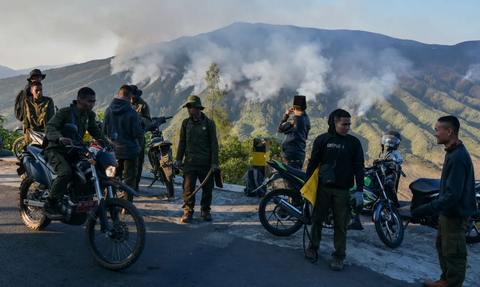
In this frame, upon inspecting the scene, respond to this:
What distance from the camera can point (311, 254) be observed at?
161 inches

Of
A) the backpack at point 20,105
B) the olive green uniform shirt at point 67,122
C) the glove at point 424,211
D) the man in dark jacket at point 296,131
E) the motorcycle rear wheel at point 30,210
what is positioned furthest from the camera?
the backpack at point 20,105

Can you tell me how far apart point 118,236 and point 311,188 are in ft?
6.55

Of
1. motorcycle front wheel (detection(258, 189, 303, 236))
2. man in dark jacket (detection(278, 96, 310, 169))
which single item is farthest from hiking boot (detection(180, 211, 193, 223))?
man in dark jacket (detection(278, 96, 310, 169))

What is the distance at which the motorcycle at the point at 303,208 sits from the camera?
4629 millimetres

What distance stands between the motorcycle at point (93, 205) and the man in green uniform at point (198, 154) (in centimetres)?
114

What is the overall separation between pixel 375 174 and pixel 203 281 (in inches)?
109

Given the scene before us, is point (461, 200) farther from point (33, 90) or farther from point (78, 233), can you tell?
point (33, 90)

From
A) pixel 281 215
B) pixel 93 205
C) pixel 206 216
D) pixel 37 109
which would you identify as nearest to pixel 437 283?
pixel 281 215

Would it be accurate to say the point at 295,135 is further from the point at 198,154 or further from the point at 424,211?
the point at 424,211

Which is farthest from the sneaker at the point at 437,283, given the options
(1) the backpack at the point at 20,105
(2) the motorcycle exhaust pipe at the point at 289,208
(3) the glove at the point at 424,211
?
(1) the backpack at the point at 20,105

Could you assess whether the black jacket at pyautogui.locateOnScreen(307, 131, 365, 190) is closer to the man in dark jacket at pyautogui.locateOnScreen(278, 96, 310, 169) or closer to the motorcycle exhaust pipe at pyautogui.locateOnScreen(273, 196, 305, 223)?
the motorcycle exhaust pipe at pyautogui.locateOnScreen(273, 196, 305, 223)

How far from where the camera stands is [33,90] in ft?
19.8

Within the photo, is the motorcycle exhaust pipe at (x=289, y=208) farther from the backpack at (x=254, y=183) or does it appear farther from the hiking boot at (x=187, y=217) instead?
the backpack at (x=254, y=183)

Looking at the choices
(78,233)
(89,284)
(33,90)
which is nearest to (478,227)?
(89,284)
